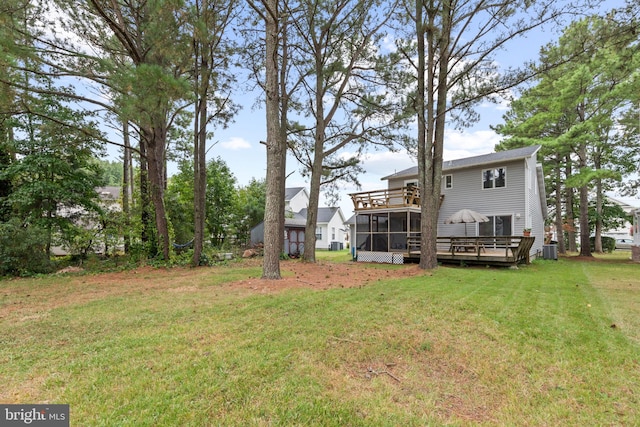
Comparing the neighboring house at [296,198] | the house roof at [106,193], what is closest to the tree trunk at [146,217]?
the house roof at [106,193]

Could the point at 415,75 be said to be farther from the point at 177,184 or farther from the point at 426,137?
the point at 177,184

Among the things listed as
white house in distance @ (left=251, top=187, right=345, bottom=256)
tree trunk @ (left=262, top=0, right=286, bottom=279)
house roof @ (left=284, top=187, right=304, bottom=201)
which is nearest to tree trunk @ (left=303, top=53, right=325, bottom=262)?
tree trunk @ (left=262, top=0, right=286, bottom=279)

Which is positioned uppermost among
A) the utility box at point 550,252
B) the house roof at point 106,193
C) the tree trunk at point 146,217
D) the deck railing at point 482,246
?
the house roof at point 106,193

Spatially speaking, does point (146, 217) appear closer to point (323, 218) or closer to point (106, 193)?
point (106, 193)

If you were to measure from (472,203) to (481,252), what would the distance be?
3.57 metres

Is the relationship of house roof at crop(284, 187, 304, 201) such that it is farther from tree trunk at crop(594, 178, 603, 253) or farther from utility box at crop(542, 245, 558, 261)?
tree trunk at crop(594, 178, 603, 253)

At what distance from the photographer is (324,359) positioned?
121 inches

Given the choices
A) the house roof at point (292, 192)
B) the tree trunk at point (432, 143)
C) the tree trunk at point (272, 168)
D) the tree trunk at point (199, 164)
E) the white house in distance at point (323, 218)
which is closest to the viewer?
the tree trunk at point (272, 168)

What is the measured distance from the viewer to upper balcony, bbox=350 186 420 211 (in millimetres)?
14623

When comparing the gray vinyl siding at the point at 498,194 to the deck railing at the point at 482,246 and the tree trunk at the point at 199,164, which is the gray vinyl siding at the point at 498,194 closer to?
the deck railing at the point at 482,246

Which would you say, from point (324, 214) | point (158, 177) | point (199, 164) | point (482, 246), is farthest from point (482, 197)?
point (324, 214)

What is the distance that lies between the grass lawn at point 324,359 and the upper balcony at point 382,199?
911 cm

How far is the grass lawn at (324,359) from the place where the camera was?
2.27 meters

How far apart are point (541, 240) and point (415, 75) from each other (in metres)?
13.1
